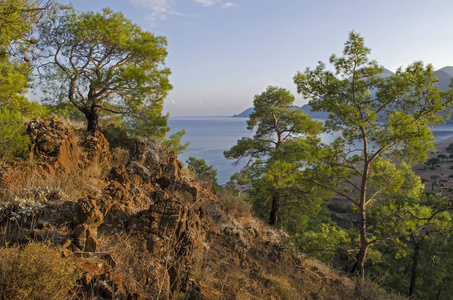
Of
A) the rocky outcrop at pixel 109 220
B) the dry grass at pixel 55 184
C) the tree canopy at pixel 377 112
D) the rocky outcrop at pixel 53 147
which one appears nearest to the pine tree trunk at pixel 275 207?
the tree canopy at pixel 377 112

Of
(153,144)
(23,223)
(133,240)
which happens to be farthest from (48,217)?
(153,144)

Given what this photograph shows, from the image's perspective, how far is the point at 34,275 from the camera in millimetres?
2381

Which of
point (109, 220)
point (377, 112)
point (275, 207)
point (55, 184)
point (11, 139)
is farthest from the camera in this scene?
point (275, 207)


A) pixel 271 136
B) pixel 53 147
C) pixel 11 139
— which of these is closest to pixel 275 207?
pixel 271 136

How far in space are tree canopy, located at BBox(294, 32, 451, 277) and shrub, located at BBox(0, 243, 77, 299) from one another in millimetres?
6843

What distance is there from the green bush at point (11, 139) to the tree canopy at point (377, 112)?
727 cm

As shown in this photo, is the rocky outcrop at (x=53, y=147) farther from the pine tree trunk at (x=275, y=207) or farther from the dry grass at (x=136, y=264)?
the pine tree trunk at (x=275, y=207)

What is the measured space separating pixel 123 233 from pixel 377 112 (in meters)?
7.25

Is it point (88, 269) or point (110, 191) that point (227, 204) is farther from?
point (88, 269)

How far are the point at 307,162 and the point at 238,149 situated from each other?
22.4 ft

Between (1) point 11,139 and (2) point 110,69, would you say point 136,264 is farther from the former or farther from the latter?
(2) point 110,69

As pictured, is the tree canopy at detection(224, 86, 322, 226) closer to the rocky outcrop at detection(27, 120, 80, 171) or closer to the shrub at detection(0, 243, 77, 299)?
the rocky outcrop at detection(27, 120, 80, 171)

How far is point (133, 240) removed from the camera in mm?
3859

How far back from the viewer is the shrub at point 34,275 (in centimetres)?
227
